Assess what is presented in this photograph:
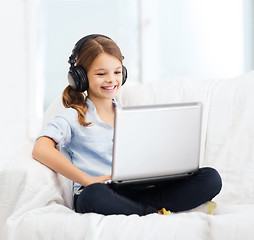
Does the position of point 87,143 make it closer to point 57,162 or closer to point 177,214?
point 57,162

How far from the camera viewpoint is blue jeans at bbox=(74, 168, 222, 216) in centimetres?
112

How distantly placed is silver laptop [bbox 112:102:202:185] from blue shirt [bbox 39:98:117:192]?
0.97 ft

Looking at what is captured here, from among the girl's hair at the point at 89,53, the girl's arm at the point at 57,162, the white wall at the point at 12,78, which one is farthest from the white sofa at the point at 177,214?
the white wall at the point at 12,78

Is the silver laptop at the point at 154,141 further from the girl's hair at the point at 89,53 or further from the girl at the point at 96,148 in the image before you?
the girl's hair at the point at 89,53

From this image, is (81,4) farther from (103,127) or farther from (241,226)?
(241,226)

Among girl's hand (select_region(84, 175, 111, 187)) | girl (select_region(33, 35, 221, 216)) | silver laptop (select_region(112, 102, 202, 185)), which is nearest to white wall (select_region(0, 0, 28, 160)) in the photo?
girl (select_region(33, 35, 221, 216))

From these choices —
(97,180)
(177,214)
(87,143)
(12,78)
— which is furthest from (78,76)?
(12,78)

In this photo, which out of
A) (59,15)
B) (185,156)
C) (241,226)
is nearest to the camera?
(241,226)

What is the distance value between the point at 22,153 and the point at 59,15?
181cm

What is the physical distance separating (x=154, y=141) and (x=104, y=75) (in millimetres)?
411

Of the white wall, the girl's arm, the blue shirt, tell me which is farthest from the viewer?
the white wall

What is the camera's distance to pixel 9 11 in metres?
2.64

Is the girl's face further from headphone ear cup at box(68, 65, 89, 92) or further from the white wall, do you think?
the white wall

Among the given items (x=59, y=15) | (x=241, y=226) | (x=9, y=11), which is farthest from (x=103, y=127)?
(x=59, y=15)
